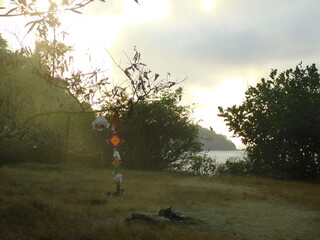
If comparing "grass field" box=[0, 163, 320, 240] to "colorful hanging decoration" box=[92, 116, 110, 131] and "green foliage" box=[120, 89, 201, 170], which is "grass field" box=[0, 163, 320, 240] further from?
"green foliage" box=[120, 89, 201, 170]

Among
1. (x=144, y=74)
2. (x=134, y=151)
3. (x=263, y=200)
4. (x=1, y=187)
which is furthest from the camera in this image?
(x=134, y=151)

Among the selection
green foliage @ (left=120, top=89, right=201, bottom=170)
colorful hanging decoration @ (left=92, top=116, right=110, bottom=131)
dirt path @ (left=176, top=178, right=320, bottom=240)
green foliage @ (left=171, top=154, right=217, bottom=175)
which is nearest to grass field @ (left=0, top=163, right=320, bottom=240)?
dirt path @ (left=176, top=178, right=320, bottom=240)

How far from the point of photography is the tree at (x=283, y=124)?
22250 mm

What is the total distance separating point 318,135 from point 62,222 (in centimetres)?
1951

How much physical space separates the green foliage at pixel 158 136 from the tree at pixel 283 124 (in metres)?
5.83

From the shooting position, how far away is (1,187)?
47.4 ft

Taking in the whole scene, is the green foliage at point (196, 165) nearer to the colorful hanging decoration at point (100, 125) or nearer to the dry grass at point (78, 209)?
the dry grass at point (78, 209)

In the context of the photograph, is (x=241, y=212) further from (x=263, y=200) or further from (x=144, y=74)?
(x=144, y=74)

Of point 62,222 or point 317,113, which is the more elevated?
point 317,113

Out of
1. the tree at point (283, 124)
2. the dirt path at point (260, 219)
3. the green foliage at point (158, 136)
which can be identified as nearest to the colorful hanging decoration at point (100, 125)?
the dirt path at point (260, 219)

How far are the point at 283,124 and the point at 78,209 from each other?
15.4 metres

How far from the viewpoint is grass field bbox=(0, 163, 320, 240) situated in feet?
27.9

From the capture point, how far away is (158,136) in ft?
103

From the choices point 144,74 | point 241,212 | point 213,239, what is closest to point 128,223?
point 213,239
